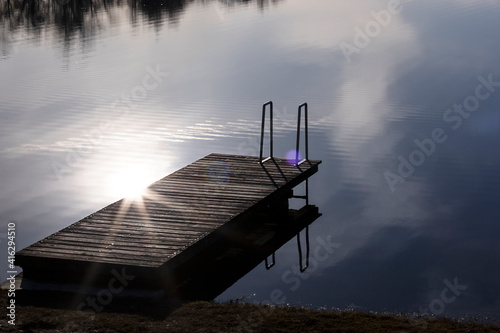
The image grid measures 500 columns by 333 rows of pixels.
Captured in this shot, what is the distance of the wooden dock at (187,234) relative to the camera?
41.3 ft

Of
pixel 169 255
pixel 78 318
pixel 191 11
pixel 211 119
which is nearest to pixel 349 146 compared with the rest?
pixel 211 119

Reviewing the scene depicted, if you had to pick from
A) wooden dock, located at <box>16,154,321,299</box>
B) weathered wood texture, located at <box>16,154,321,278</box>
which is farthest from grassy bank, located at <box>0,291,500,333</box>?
weathered wood texture, located at <box>16,154,321,278</box>

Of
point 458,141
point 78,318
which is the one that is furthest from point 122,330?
point 458,141

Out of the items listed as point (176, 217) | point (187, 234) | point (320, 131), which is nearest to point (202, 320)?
point (187, 234)

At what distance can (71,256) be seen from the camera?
12.7m

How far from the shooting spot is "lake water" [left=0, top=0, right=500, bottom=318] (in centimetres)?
1471

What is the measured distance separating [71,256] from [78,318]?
64.5 inches

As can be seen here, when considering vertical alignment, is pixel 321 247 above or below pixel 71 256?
below

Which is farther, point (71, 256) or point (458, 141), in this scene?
point (458, 141)

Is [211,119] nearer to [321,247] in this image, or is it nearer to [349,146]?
[349,146]

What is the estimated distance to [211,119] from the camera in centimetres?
2488

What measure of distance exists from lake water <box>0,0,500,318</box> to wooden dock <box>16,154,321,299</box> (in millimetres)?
551

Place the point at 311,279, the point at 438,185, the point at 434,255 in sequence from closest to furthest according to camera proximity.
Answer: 1. the point at 311,279
2. the point at 434,255
3. the point at 438,185

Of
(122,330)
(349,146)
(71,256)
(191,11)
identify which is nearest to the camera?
(122,330)
